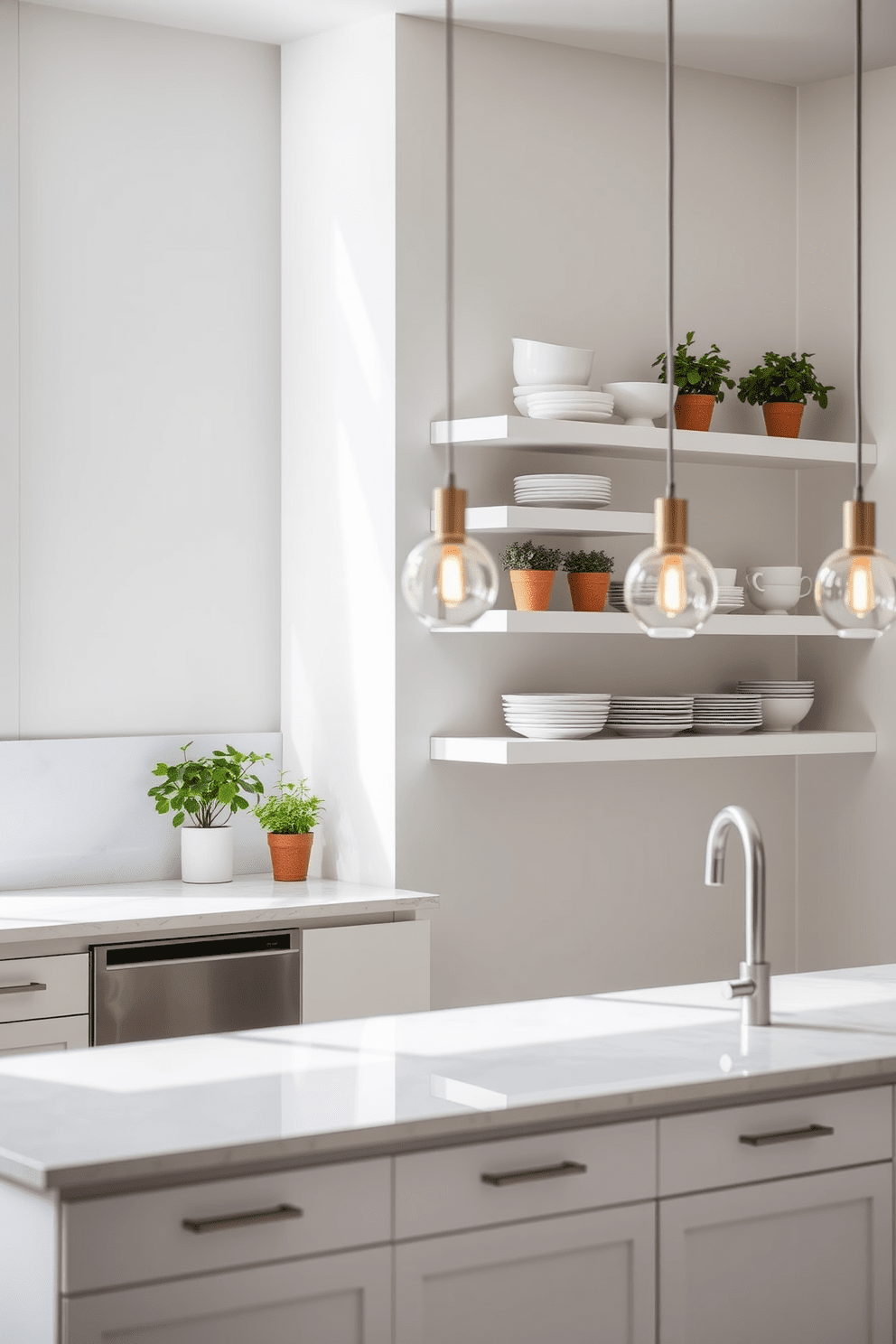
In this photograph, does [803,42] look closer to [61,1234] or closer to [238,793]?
[238,793]

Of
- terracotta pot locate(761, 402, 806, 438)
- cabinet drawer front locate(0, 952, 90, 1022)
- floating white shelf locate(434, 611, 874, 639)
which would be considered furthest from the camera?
terracotta pot locate(761, 402, 806, 438)

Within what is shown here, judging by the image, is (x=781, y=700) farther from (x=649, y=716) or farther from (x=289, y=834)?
(x=289, y=834)

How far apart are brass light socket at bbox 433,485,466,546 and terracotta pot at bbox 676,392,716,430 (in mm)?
2430

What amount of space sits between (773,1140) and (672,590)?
0.79 metres

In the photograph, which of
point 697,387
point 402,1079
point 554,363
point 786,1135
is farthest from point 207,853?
point 786,1135

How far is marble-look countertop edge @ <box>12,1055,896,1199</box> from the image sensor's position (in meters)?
1.98

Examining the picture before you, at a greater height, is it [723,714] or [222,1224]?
[723,714]

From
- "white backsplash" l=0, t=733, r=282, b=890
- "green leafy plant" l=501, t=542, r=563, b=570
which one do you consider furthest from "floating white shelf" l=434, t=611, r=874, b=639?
"white backsplash" l=0, t=733, r=282, b=890

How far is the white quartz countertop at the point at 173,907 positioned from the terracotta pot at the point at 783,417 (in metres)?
1.62

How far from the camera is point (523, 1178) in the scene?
228 centimetres

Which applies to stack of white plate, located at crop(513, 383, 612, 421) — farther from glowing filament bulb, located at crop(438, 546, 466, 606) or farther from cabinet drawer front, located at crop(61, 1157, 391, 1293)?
cabinet drawer front, located at crop(61, 1157, 391, 1293)

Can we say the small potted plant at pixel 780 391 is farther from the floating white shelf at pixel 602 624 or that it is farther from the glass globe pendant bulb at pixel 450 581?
the glass globe pendant bulb at pixel 450 581

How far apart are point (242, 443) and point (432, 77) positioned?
3.53ft

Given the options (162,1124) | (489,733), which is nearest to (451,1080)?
(162,1124)
